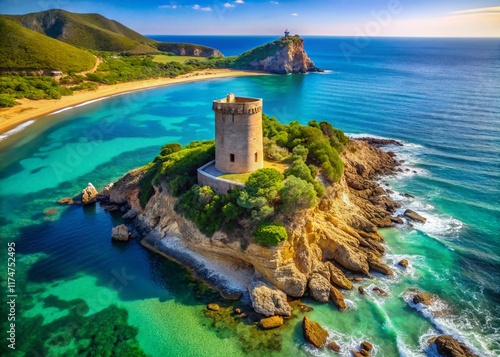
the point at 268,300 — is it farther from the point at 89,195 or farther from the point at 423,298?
the point at 89,195

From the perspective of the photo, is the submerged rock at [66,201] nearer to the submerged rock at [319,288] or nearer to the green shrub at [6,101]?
the submerged rock at [319,288]

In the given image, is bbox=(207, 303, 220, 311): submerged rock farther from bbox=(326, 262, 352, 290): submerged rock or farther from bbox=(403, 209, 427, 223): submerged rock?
bbox=(403, 209, 427, 223): submerged rock

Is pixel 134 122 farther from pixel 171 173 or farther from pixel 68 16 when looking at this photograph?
pixel 68 16

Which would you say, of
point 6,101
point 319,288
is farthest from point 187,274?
point 6,101

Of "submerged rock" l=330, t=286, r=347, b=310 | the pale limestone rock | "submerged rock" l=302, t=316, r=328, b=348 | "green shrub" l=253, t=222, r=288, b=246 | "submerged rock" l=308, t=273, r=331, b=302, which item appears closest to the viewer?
"submerged rock" l=302, t=316, r=328, b=348

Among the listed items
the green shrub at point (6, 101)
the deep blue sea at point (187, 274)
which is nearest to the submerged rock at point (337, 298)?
the deep blue sea at point (187, 274)

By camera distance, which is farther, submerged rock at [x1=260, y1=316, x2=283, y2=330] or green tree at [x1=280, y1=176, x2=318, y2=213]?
green tree at [x1=280, y1=176, x2=318, y2=213]

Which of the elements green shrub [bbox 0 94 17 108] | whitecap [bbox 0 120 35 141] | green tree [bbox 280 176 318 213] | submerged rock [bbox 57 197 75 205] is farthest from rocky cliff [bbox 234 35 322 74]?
green tree [bbox 280 176 318 213]

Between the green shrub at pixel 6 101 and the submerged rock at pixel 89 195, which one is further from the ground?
the green shrub at pixel 6 101
